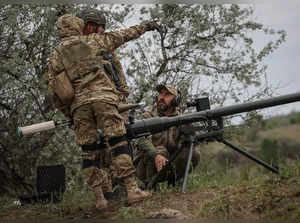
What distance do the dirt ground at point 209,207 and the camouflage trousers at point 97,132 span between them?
37 centimetres

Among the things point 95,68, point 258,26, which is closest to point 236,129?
point 258,26

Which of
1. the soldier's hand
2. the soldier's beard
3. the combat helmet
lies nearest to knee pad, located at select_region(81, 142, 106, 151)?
the soldier's hand

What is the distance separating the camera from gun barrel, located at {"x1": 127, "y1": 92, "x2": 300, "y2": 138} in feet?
17.5

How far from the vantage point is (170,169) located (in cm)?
615

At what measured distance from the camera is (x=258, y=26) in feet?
27.2

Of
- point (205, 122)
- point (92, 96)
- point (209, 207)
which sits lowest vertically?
point (209, 207)

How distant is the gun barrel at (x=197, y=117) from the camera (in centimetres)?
533

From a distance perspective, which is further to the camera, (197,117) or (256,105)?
(197,117)

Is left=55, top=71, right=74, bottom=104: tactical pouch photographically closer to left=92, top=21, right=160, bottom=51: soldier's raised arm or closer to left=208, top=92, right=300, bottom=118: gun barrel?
left=92, top=21, right=160, bottom=51: soldier's raised arm

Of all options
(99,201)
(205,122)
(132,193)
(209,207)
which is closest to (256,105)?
(205,122)

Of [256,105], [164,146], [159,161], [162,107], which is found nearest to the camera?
[256,105]

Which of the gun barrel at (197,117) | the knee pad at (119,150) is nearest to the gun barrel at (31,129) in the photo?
the knee pad at (119,150)

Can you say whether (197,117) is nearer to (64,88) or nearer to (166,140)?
(166,140)

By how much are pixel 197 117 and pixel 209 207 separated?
4.64ft
